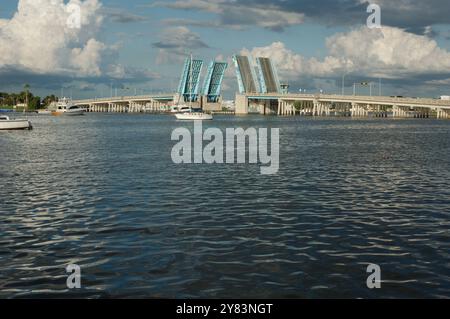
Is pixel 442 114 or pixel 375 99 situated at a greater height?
pixel 375 99

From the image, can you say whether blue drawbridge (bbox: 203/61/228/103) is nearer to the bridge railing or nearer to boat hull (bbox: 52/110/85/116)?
the bridge railing

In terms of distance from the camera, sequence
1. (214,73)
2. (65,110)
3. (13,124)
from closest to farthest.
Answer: (13,124), (65,110), (214,73)

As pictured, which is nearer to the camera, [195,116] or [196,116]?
[196,116]

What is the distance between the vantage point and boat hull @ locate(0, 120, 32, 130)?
64.3 metres

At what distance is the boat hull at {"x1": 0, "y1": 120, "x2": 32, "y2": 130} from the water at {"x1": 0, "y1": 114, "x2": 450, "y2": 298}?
142 ft

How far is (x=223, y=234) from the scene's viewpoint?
12703 mm

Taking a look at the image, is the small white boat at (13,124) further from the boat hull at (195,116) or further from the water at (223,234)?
the boat hull at (195,116)

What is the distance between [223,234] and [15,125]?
59.8m

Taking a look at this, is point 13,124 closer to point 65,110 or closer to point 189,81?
point 65,110

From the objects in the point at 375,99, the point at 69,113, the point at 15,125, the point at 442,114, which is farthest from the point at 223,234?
the point at 442,114

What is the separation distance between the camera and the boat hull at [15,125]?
64.3m

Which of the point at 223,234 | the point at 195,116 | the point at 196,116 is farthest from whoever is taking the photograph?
the point at 195,116

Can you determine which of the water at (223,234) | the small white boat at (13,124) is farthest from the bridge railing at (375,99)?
the water at (223,234)

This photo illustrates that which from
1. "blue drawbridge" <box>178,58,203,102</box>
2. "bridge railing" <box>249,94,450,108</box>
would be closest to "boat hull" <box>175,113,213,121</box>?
"bridge railing" <box>249,94,450,108</box>
